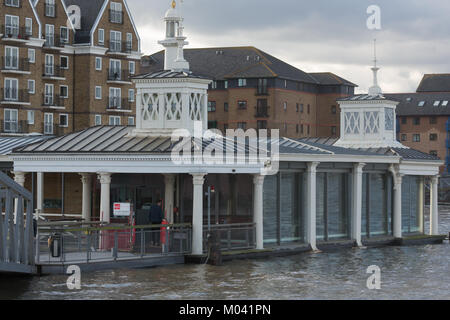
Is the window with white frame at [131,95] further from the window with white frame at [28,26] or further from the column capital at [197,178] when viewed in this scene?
the column capital at [197,178]

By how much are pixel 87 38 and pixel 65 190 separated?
61.0 metres

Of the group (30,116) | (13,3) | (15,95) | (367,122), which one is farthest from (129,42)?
(367,122)

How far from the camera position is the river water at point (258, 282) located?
1247 inches

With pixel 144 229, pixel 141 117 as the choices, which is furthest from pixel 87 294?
pixel 141 117

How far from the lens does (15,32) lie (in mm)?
97188

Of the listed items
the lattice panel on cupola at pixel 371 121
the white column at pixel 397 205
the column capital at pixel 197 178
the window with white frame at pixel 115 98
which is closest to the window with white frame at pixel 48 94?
the window with white frame at pixel 115 98

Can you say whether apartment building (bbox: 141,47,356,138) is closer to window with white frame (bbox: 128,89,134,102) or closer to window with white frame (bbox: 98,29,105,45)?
window with white frame (bbox: 128,89,134,102)

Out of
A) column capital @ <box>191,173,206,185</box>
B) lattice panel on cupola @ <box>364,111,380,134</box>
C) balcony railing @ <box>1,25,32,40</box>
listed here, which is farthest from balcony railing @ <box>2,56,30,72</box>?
column capital @ <box>191,173,206,185</box>

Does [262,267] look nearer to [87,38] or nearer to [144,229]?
[144,229]

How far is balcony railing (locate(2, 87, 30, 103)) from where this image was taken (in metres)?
97.4

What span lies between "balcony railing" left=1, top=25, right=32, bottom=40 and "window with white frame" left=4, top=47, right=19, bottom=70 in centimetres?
148

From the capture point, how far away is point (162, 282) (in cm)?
3403

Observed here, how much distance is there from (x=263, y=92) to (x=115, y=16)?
34843mm
